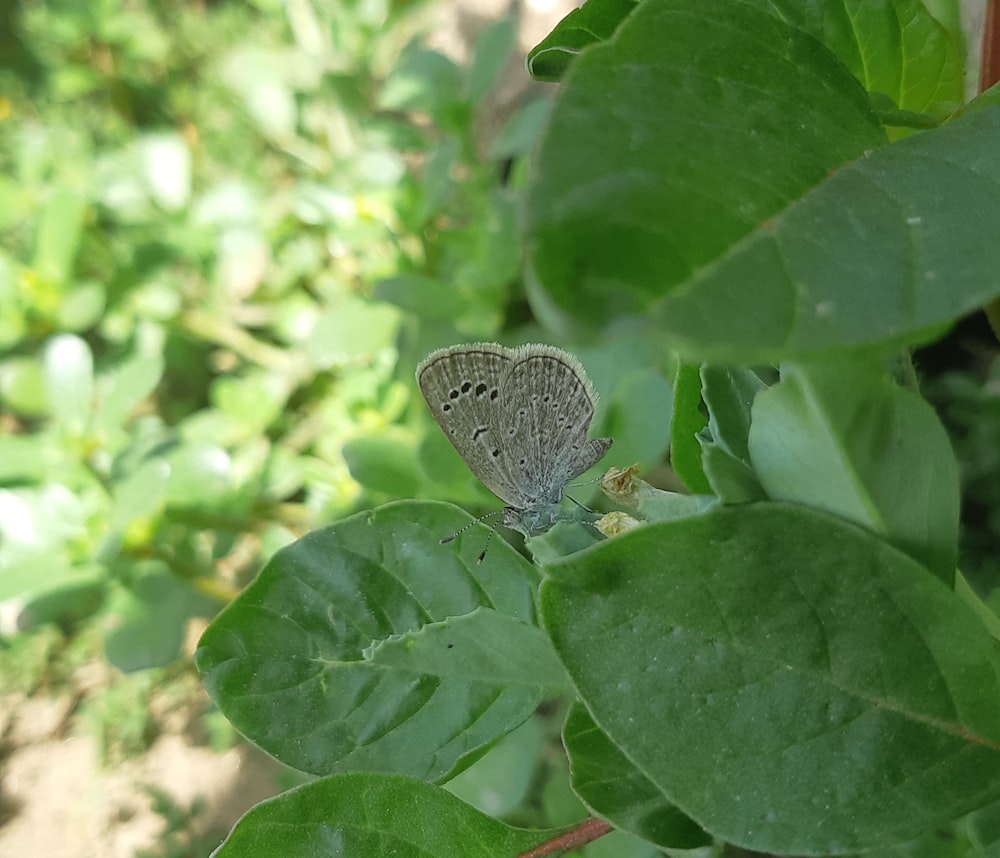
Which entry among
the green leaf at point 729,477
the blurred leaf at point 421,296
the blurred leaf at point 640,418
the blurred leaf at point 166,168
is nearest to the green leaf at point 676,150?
the green leaf at point 729,477

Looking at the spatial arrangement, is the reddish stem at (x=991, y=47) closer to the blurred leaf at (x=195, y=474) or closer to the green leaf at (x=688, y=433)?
the green leaf at (x=688, y=433)

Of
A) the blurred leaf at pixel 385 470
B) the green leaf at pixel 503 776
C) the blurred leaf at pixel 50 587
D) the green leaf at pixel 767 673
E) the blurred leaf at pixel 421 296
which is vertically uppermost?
the green leaf at pixel 767 673

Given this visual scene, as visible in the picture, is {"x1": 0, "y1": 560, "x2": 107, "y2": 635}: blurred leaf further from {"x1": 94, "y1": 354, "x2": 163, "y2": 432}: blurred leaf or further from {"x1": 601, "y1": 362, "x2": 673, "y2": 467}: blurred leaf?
{"x1": 601, "y1": 362, "x2": 673, "y2": 467}: blurred leaf

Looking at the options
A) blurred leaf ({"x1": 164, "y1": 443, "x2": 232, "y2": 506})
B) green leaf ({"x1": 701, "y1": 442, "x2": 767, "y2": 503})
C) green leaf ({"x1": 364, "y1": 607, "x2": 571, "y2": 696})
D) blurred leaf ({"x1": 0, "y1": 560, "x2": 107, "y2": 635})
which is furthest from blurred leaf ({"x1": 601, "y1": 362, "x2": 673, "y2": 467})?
blurred leaf ({"x1": 0, "y1": 560, "x2": 107, "y2": 635})

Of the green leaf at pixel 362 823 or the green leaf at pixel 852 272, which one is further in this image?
the green leaf at pixel 362 823

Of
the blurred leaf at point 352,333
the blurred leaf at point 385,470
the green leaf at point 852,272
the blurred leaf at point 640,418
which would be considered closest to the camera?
the green leaf at point 852,272

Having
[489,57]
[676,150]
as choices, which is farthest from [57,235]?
[676,150]

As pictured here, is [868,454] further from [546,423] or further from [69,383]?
[69,383]

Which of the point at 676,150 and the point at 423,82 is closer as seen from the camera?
the point at 676,150
